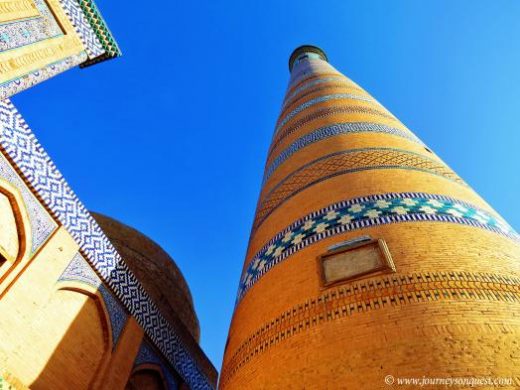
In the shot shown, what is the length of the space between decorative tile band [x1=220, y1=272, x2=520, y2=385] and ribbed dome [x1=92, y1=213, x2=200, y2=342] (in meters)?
2.63

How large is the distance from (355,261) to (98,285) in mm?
2002

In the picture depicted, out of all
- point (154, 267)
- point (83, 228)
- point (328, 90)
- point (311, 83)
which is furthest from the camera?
point (311, 83)

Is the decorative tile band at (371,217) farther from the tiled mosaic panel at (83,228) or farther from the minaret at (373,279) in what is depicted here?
the tiled mosaic panel at (83,228)

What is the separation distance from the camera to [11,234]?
2389 millimetres

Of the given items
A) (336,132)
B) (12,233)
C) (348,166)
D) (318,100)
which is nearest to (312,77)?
(318,100)

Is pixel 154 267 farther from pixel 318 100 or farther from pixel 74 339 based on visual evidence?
pixel 318 100

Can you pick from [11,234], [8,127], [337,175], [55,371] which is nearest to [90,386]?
[55,371]

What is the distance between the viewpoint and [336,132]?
12.1 feet

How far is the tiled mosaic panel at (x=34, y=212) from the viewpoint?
242cm

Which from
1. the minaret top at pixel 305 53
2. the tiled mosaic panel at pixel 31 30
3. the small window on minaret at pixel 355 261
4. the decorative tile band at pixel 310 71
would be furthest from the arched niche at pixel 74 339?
the minaret top at pixel 305 53

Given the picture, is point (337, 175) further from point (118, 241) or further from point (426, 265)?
point (118, 241)

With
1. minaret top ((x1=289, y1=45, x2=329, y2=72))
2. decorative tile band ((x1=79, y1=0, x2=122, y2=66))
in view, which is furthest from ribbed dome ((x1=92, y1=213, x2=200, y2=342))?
minaret top ((x1=289, y1=45, x2=329, y2=72))

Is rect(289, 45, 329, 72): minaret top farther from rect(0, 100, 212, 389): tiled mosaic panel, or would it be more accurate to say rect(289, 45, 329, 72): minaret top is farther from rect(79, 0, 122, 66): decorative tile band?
rect(0, 100, 212, 389): tiled mosaic panel

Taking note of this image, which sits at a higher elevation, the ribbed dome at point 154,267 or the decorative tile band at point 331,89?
the decorative tile band at point 331,89
